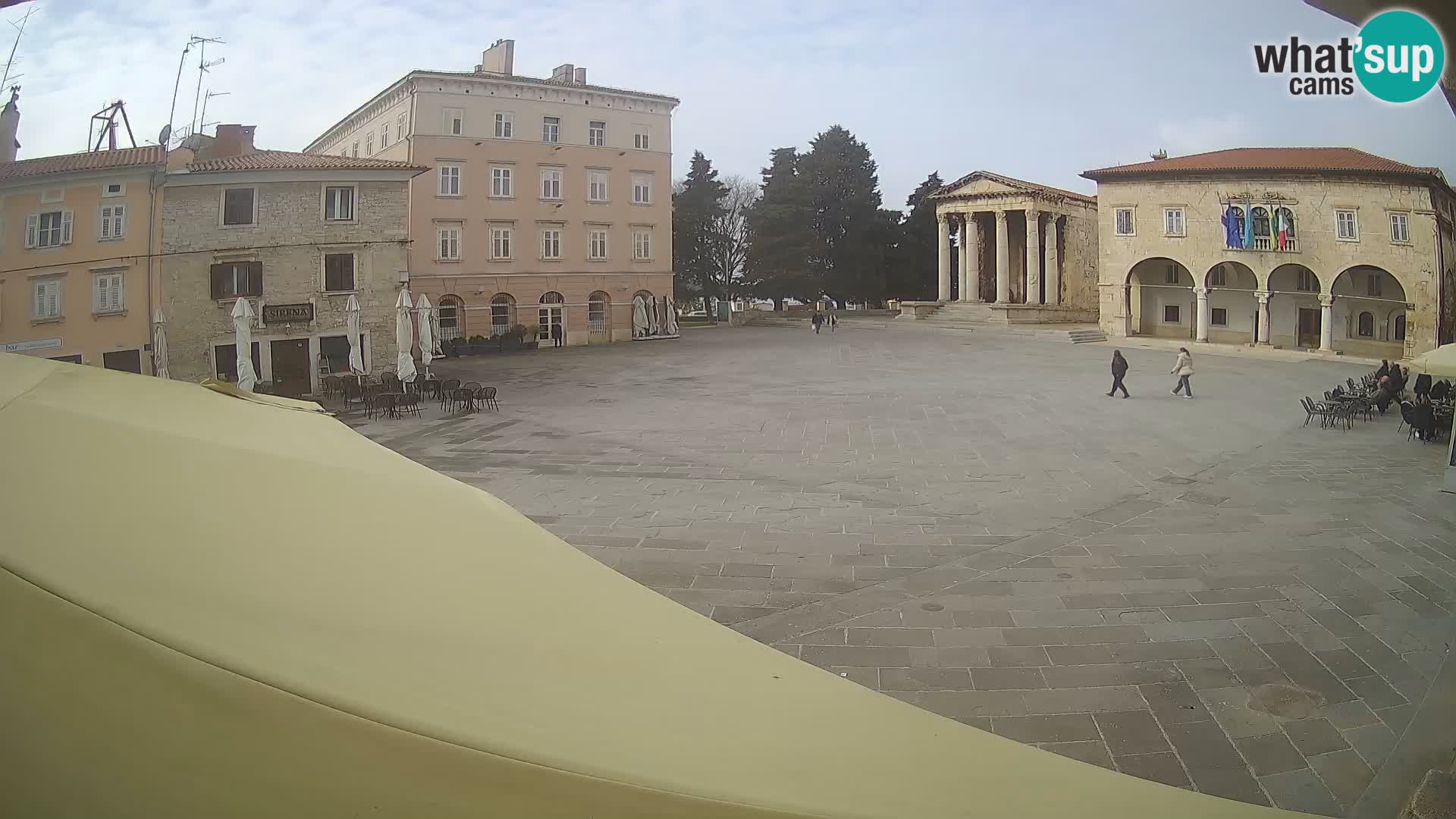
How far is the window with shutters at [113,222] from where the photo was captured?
349 cm

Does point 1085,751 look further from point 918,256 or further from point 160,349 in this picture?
point 918,256

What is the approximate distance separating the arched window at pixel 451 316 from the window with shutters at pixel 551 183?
517cm

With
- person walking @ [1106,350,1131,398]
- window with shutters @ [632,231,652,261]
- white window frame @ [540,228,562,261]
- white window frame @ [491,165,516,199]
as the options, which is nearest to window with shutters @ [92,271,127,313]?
person walking @ [1106,350,1131,398]

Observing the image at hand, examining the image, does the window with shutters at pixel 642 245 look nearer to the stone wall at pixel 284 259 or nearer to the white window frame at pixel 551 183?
the white window frame at pixel 551 183

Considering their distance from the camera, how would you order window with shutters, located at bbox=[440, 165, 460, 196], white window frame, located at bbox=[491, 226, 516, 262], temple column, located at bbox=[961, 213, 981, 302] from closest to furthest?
window with shutters, located at bbox=[440, 165, 460, 196]
white window frame, located at bbox=[491, 226, 516, 262]
temple column, located at bbox=[961, 213, 981, 302]

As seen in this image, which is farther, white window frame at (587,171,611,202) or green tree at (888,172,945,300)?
green tree at (888,172,945,300)

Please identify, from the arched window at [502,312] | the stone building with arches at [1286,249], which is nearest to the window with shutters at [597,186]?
the arched window at [502,312]

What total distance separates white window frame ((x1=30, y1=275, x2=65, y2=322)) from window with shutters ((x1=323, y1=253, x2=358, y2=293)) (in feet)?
6.74

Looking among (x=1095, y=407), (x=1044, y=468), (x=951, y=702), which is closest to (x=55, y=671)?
(x=951, y=702)

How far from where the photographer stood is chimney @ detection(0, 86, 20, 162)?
9.75 ft

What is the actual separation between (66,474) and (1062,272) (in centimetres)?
4921

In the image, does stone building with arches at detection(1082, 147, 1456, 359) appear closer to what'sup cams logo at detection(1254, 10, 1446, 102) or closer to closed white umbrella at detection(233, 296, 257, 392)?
what'sup cams logo at detection(1254, 10, 1446, 102)

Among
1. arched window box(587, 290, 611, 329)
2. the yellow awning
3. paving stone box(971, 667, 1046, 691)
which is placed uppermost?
arched window box(587, 290, 611, 329)

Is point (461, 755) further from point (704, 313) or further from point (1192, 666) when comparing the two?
point (704, 313)
